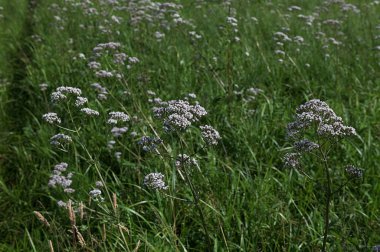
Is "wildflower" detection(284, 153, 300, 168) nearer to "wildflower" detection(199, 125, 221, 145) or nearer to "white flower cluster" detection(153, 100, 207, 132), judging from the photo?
"wildflower" detection(199, 125, 221, 145)

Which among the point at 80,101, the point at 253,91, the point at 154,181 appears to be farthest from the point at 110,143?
the point at 253,91

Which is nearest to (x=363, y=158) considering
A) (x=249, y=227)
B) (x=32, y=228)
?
(x=249, y=227)

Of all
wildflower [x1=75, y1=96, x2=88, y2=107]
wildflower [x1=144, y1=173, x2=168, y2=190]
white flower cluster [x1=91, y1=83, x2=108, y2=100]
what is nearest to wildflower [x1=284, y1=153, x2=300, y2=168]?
wildflower [x1=144, y1=173, x2=168, y2=190]

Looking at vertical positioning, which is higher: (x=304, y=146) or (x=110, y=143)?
(x=304, y=146)

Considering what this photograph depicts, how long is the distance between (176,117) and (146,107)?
236cm

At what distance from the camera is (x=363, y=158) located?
3.97m

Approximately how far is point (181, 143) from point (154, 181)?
28 centimetres

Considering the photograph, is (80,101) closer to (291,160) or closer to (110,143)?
(110,143)

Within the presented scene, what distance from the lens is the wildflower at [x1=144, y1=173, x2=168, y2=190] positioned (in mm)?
2597

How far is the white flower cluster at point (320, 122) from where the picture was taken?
2379 millimetres

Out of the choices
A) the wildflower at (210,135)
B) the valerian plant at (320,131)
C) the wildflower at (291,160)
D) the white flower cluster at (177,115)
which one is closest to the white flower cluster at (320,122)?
the valerian plant at (320,131)

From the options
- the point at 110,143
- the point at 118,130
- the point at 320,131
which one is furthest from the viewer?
the point at 110,143

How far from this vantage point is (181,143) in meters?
2.53

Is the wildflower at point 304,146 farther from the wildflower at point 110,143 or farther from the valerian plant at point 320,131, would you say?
the wildflower at point 110,143
